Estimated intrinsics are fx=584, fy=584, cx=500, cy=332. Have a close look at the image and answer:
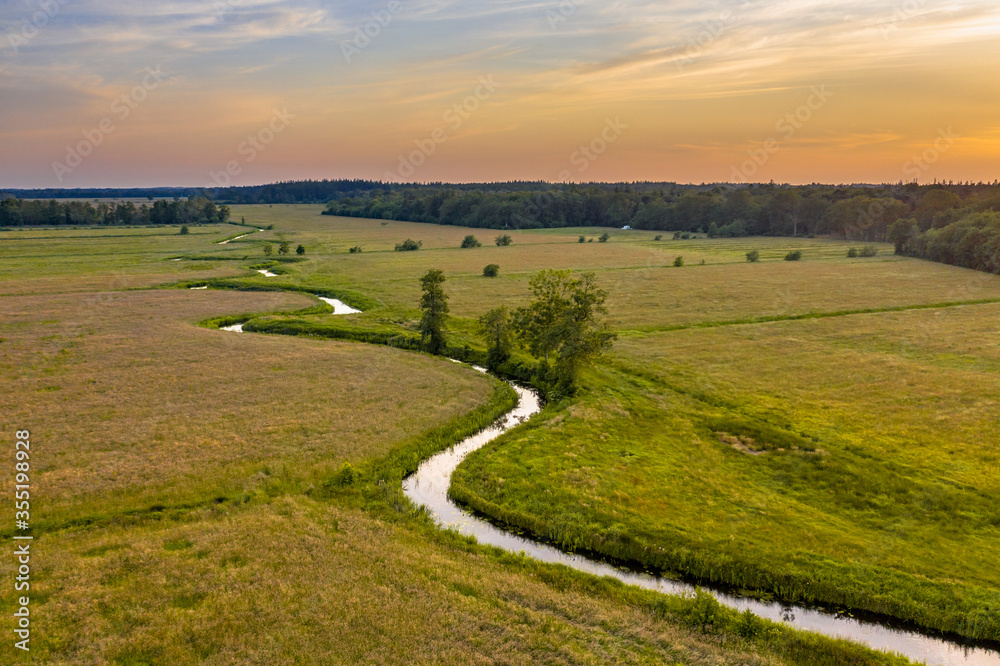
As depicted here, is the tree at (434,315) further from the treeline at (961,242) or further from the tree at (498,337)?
the treeline at (961,242)

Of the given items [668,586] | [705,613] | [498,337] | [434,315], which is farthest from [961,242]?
[705,613]

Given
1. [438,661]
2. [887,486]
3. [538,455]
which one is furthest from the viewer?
[538,455]

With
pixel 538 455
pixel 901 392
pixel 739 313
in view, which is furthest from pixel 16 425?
pixel 739 313

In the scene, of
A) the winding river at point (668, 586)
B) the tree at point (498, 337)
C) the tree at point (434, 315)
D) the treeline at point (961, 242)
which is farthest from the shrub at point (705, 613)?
the treeline at point (961, 242)

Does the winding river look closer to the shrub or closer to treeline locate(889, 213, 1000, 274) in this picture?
the shrub

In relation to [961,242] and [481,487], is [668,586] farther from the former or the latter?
[961,242]

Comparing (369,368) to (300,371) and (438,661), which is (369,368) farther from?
(438,661)
